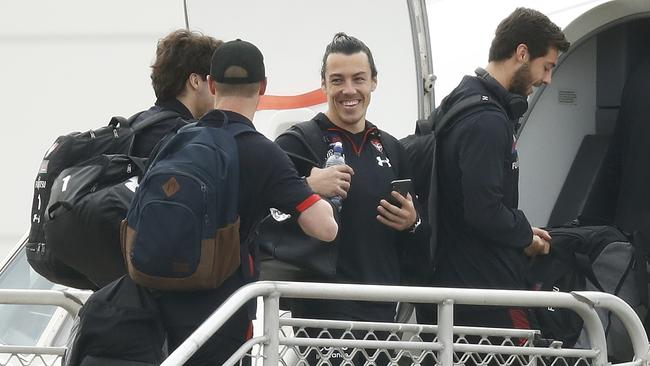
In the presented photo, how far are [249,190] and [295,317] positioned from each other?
83 cm

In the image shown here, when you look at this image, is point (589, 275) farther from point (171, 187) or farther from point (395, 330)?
point (171, 187)

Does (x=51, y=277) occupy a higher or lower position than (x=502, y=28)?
lower

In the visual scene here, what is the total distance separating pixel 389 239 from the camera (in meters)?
5.66

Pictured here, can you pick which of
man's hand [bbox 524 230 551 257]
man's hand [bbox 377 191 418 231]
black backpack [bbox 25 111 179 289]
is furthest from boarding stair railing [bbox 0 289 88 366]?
man's hand [bbox 524 230 551 257]

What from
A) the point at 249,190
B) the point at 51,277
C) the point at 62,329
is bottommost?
the point at 62,329

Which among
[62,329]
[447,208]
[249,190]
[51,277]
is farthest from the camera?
[62,329]

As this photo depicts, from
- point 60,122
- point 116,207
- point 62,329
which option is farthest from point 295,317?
point 60,122

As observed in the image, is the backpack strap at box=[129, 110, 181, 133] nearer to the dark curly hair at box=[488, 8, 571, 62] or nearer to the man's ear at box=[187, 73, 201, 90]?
the man's ear at box=[187, 73, 201, 90]

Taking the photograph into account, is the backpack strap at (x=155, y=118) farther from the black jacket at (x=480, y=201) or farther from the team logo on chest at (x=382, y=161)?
the black jacket at (x=480, y=201)

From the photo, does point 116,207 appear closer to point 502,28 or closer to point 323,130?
point 323,130

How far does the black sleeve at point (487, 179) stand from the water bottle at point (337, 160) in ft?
1.62

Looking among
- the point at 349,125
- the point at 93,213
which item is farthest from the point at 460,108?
the point at 93,213

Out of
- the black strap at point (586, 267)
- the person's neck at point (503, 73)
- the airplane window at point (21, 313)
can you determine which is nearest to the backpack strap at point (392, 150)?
the person's neck at point (503, 73)

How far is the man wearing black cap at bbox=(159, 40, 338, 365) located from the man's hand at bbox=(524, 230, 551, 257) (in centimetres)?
145
